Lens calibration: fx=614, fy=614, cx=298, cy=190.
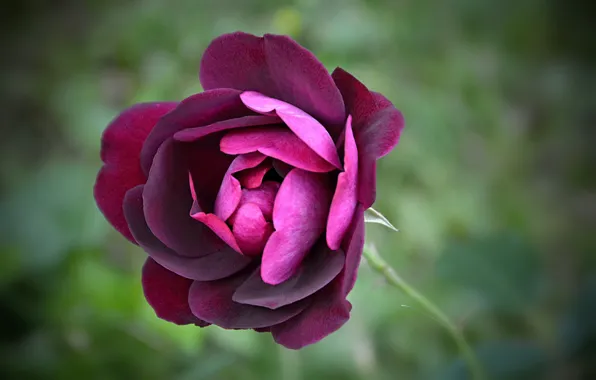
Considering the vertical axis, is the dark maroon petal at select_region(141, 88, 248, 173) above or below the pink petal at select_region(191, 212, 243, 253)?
above

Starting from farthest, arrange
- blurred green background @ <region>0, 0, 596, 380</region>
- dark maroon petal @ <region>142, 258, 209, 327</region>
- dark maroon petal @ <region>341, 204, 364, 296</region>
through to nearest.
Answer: blurred green background @ <region>0, 0, 596, 380</region> → dark maroon petal @ <region>142, 258, 209, 327</region> → dark maroon petal @ <region>341, 204, 364, 296</region>

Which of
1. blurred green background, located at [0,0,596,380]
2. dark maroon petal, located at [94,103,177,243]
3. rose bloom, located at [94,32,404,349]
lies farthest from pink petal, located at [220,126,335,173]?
blurred green background, located at [0,0,596,380]

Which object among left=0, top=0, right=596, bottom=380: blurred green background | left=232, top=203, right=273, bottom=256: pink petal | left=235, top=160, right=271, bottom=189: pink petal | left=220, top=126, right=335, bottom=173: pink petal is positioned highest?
left=220, top=126, right=335, bottom=173: pink petal

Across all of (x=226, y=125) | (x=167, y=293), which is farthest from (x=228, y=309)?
(x=226, y=125)

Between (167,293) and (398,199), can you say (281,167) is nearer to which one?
(167,293)

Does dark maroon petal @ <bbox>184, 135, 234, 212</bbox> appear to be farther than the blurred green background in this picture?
No

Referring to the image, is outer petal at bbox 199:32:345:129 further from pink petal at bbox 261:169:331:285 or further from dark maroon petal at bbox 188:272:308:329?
dark maroon petal at bbox 188:272:308:329

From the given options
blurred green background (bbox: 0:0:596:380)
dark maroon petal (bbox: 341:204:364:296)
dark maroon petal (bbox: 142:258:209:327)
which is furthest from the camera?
blurred green background (bbox: 0:0:596:380)

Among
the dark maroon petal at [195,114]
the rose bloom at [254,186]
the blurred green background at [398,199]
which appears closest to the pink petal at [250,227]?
the rose bloom at [254,186]
